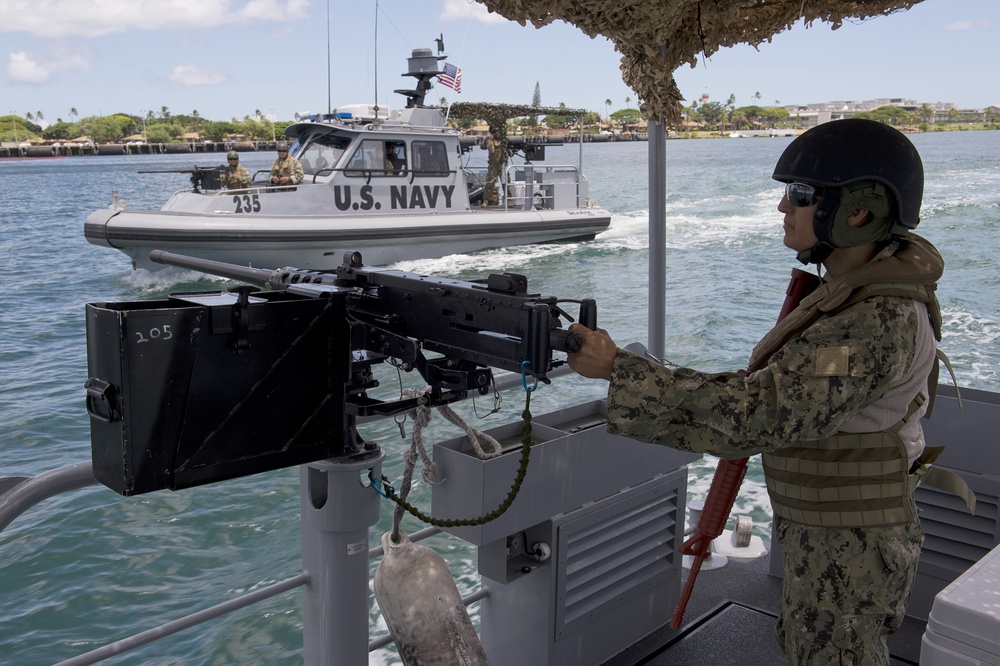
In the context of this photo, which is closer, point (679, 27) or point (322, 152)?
point (679, 27)

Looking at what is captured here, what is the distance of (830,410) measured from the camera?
1.29 meters

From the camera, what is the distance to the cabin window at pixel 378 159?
13086 mm

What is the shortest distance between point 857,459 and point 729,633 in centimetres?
130

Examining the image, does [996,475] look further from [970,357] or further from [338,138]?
[338,138]

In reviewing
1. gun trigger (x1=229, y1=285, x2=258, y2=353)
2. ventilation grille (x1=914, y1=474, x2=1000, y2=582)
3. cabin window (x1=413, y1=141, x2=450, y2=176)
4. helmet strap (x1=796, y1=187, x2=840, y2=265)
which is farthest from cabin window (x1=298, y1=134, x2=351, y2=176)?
helmet strap (x1=796, y1=187, x2=840, y2=265)

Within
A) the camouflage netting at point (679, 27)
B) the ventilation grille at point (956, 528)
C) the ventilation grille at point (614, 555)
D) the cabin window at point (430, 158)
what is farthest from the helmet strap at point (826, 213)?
the cabin window at point (430, 158)

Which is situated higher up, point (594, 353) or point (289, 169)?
point (289, 169)

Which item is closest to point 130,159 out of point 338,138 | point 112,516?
point 338,138

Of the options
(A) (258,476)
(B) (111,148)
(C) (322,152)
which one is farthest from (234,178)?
(B) (111,148)

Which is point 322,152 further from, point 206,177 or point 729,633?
point 729,633

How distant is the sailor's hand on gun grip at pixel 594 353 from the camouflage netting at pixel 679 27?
1.43 meters

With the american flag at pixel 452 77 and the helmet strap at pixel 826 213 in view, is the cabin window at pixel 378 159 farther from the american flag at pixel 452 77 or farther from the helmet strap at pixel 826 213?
the helmet strap at pixel 826 213

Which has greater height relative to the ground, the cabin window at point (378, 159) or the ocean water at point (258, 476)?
the cabin window at point (378, 159)

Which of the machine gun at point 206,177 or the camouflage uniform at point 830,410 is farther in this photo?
the machine gun at point 206,177
